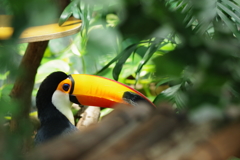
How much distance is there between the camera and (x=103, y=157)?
239mm

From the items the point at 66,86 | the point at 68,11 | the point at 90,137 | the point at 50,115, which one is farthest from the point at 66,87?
the point at 90,137

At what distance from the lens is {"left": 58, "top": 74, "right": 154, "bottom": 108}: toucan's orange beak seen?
1366 mm

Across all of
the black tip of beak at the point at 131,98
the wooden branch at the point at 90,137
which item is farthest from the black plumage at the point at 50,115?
the wooden branch at the point at 90,137

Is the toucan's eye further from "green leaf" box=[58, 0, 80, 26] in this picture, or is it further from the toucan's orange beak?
"green leaf" box=[58, 0, 80, 26]

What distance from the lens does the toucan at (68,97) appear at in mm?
1350

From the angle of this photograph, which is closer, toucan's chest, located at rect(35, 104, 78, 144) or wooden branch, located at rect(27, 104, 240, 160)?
wooden branch, located at rect(27, 104, 240, 160)

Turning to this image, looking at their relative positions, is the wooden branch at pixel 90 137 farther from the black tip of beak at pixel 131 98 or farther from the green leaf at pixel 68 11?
the green leaf at pixel 68 11

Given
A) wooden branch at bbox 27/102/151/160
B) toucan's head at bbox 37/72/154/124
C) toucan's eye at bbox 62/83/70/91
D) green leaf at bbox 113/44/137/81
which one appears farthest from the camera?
toucan's eye at bbox 62/83/70/91

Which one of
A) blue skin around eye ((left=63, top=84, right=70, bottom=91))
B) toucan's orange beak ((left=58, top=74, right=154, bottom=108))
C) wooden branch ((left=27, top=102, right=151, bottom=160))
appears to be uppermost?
wooden branch ((left=27, top=102, right=151, bottom=160))

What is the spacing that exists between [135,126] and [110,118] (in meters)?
0.02

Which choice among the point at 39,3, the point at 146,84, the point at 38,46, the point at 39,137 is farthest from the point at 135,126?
the point at 146,84

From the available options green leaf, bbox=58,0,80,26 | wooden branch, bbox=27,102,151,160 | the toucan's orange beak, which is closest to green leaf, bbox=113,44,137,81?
the toucan's orange beak

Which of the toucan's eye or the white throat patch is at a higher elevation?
the toucan's eye

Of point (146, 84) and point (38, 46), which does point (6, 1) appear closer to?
point (38, 46)
